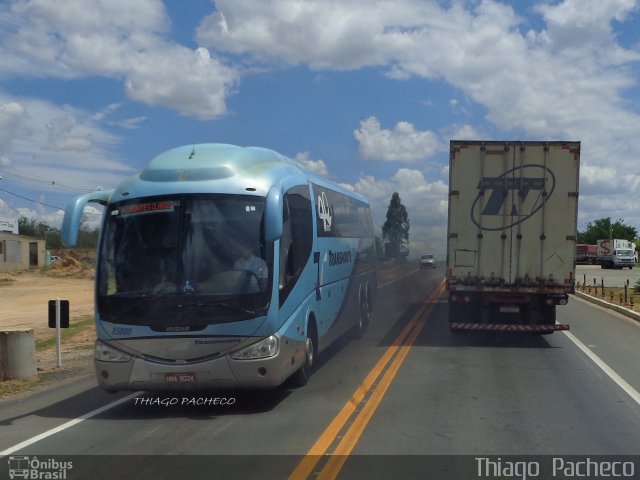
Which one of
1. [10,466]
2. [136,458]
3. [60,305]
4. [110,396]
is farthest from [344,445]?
[60,305]

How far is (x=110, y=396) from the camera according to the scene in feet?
32.7

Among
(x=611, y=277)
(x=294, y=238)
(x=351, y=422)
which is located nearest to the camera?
(x=351, y=422)

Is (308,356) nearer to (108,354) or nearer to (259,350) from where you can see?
(259,350)

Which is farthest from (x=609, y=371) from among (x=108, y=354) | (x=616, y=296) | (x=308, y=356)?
(x=616, y=296)

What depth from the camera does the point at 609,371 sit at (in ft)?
37.2

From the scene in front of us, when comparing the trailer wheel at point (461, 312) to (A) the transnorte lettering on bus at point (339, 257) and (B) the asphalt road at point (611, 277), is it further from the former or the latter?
(B) the asphalt road at point (611, 277)

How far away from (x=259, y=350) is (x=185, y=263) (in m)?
1.37

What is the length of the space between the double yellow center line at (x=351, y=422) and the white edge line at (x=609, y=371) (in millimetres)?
3230

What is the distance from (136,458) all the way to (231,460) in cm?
92

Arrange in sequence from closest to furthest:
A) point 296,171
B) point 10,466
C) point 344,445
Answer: point 10,466 → point 344,445 → point 296,171

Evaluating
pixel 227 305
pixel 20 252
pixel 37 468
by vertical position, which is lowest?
pixel 20 252

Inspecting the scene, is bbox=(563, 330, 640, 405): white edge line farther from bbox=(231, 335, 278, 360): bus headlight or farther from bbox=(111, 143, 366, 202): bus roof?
bbox=(111, 143, 366, 202): bus roof

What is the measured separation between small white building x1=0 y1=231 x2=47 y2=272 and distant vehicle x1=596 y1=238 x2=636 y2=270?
54.7 metres

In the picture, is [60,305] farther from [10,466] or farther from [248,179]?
[10,466]
